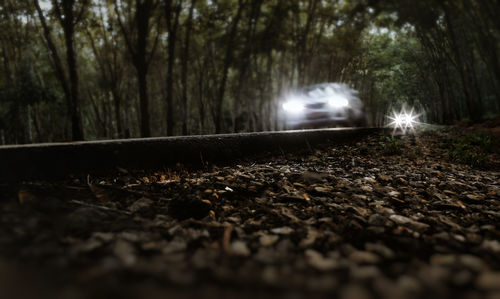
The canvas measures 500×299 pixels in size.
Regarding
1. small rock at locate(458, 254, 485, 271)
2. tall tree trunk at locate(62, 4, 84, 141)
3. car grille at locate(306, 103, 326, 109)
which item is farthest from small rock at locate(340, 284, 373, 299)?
tall tree trunk at locate(62, 4, 84, 141)

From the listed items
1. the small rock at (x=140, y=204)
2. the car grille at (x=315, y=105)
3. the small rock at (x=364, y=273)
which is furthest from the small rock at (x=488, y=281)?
the car grille at (x=315, y=105)

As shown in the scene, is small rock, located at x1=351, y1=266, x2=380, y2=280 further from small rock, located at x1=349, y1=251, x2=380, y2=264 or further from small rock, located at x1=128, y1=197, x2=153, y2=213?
small rock, located at x1=128, y1=197, x2=153, y2=213

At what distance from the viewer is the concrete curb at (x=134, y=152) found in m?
2.06

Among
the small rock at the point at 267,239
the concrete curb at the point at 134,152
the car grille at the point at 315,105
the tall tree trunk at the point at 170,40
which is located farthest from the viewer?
the tall tree trunk at the point at 170,40

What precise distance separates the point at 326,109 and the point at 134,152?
5.96 m

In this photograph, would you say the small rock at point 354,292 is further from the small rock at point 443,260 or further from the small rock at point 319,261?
the small rock at point 443,260

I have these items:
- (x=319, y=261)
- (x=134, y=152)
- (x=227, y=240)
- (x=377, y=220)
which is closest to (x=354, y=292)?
(x=319, y=261)

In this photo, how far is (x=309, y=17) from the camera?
14.8 metres

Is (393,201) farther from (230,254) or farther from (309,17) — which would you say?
(309,17)

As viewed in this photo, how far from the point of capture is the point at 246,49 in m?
15.5

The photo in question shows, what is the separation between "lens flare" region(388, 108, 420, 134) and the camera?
5.55 meters

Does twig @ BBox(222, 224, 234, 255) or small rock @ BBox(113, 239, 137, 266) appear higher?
small rock @ BBox(113, 239, 137, 266)

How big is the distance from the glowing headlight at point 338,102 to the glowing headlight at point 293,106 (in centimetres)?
83

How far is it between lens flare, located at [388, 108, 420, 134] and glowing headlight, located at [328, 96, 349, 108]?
1.47m
